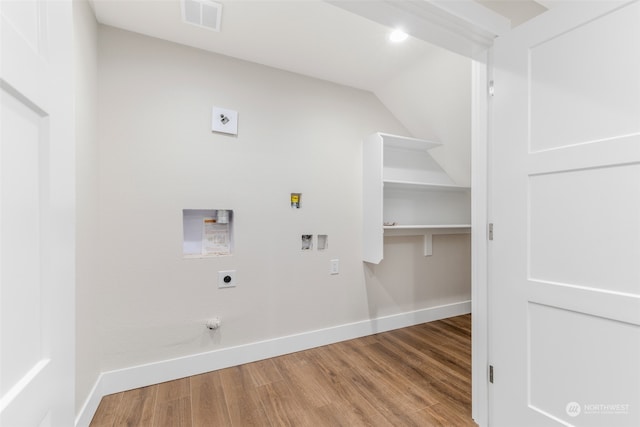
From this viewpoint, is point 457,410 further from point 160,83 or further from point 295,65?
point 160,83

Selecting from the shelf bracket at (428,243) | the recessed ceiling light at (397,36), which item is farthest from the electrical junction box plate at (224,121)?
the shelf bracket at (428,243)

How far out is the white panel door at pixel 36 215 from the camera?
445mm

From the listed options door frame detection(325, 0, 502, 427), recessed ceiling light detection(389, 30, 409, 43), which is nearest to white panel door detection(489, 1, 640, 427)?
door frame detection(325, 0, 502, 427)

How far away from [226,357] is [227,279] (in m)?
0.57

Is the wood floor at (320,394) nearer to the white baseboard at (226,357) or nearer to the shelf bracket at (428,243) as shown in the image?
the white baseboard at (226,357)

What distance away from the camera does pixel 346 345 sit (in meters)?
2.40

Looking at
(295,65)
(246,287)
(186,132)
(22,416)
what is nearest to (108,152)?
(186,132)

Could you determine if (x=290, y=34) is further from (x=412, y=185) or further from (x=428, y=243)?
Answer: (x=428, y=243)

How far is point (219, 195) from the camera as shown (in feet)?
6.70

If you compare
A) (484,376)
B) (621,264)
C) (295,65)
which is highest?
(295,65)

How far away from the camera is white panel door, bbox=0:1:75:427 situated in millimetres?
445

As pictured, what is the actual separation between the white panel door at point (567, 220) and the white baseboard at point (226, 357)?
1.31 m

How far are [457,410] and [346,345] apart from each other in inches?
39.1

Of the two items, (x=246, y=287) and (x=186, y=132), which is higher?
(x=186, y=132)
